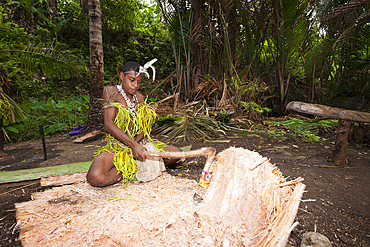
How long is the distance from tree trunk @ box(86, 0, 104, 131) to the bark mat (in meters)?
2.33

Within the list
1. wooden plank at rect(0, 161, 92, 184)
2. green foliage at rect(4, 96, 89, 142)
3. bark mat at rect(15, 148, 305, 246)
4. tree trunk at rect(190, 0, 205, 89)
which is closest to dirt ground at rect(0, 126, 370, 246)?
wooden plank at rect(0, 161, 92, 184)

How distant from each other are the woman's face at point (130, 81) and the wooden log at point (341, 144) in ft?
7.09

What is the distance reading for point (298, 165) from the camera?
7.06 ft

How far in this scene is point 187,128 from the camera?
10.7ft

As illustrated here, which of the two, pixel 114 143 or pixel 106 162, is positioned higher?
pixel 114 143

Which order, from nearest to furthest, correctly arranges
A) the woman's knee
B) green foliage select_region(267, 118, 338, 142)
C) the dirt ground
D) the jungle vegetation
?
1. the dirt ground
2. the woman's knee
3. green foliage select_region(267, 118, 338, 142)
4. the jungle vegetation

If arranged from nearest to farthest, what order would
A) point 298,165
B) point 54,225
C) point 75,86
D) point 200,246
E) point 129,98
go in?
1. point 200,246
2. point 54,225
3. point 129,98
4. point 298,165
5. point 75,86

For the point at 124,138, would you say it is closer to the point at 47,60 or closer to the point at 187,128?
the point at 187,128

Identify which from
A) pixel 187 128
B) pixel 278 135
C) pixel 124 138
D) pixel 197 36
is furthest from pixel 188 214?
pixel 197 36

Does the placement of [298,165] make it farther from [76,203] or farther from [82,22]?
[82,22]

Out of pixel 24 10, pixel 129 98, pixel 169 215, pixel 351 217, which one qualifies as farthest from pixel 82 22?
pixel 351 217

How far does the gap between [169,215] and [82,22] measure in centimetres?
881

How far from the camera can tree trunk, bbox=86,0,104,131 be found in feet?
11.0

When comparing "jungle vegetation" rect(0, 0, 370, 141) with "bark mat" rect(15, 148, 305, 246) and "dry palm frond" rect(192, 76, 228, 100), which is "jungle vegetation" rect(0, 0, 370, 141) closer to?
"dry palm frond" rect(192, 76, 228, 100)
